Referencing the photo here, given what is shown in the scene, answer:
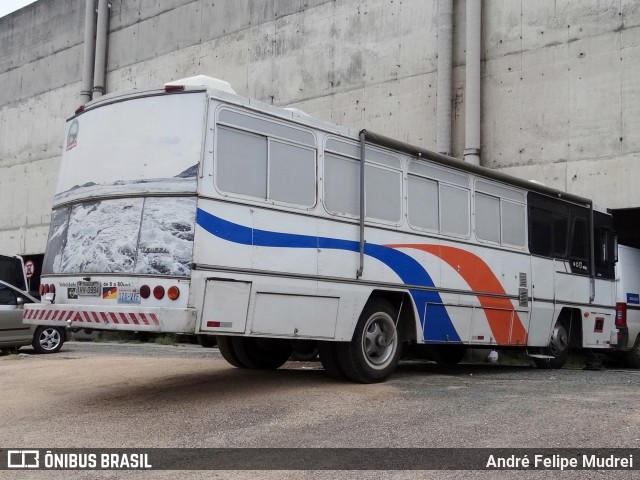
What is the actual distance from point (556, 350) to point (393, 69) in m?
10.1

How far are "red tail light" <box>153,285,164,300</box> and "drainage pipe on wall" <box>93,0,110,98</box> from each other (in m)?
22.5

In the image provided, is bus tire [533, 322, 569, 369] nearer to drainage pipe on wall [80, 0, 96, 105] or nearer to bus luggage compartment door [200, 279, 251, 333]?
bus luggage compartment door [200, 279, 251, 333]

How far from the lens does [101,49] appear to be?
27.9 metres

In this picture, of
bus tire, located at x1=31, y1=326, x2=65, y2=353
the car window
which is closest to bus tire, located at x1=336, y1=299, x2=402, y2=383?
the car window

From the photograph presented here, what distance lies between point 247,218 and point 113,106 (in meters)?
1.94

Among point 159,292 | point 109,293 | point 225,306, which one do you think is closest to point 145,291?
point 159,292

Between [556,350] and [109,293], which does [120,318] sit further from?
[556,350]

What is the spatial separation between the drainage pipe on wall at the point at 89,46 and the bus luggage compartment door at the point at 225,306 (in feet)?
75.4

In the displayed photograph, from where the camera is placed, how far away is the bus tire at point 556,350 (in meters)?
12.2

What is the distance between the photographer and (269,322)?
755 cm

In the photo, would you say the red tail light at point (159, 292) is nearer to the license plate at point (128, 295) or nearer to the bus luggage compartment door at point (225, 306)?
the license plate at point (128, 295)

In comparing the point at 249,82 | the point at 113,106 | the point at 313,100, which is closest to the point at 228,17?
the point at 249,82

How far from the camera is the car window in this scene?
574 inches

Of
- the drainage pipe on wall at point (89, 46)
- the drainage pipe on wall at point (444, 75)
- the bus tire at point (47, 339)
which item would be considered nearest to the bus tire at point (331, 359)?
the bus tire at point (47, 339)
